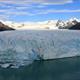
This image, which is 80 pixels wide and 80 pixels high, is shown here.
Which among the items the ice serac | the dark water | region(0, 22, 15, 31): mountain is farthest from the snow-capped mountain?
the dark water

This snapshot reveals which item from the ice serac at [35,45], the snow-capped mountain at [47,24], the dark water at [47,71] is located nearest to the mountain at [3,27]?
the snow-capped mountain at [47,24]

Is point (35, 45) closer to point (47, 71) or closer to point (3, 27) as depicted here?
point (47, 71)

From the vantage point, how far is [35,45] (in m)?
10.9

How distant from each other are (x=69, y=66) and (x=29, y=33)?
180 centimetres

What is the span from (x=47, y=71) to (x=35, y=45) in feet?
4.68

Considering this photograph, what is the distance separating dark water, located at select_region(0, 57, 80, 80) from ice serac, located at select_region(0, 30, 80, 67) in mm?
295

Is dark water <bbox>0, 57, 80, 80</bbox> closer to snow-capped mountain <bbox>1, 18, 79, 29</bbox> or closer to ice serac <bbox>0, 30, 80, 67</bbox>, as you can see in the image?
ice serac <bbox>0, 30, 80, 67</bbox>

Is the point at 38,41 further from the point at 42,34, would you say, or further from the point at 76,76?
the point at 76,76

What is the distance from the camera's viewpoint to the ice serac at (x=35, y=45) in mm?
10203

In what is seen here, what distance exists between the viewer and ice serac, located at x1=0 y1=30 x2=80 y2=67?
10203 millimetres

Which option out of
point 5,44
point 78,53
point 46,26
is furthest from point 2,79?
point 46,26

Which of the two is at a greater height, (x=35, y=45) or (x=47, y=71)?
(x=35, y=45)

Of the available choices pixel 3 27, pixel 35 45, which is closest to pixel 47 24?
pixel 3 27

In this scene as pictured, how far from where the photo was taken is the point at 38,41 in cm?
1097
